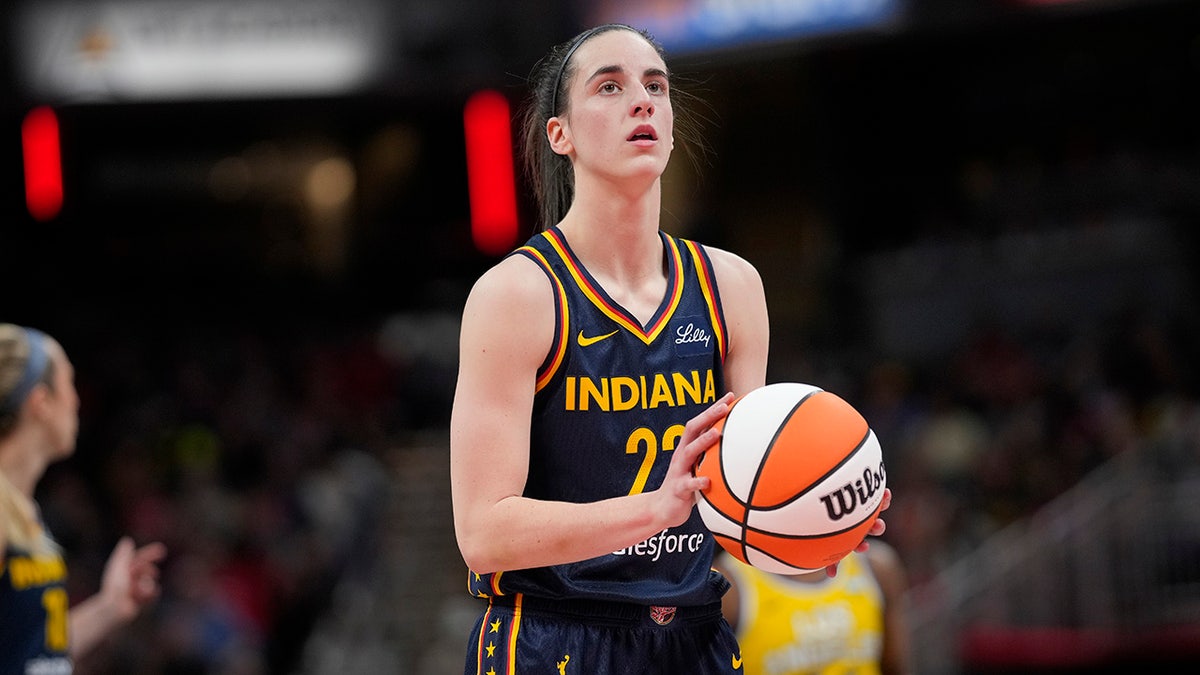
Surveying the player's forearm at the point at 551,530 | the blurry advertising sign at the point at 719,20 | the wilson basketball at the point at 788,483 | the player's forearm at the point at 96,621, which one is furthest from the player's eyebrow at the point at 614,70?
the blurry advertising sign at the point at 719,20

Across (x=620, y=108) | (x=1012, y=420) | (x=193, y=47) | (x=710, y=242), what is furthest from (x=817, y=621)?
(x=710, y=242)

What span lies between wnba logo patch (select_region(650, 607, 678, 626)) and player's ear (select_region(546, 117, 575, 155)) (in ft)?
3.32

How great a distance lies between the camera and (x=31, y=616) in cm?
440

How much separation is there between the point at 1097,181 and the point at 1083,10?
3.83 metres

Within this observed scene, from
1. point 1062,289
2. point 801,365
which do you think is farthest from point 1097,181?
point 801,365

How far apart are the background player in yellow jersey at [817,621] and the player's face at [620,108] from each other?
7.10 ft

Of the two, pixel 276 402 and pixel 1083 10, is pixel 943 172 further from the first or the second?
pixel 276 402

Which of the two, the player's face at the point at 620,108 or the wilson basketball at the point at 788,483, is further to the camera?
the player's face at the point at 620,108

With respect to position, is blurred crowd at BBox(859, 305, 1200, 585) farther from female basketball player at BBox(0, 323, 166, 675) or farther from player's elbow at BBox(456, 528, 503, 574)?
player's elbow at BBox(456, 528, 503, 574)

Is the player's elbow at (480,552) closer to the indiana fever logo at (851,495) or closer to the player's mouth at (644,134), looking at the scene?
the indiana fever logo at (851,495)

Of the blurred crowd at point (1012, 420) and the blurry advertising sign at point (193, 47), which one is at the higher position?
the blurry advertising sign at point (193, 47)

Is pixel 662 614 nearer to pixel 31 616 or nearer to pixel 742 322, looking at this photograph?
pixel 742 322

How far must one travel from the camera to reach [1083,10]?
12.0 m

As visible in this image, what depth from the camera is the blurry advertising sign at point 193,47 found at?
42.7ft
